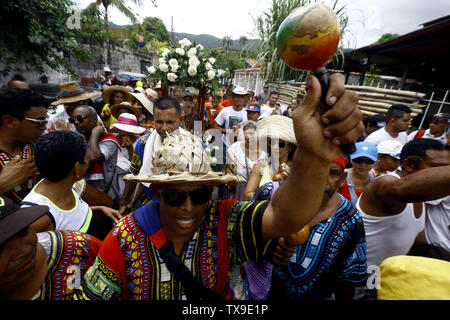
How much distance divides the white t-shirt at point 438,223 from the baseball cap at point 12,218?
10.7ft

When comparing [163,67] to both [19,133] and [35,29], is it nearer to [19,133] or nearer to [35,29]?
[19,133]

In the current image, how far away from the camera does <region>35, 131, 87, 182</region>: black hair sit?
1.74 metres

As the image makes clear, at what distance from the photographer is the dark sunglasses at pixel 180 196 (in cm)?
130

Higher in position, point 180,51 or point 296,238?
point 180,51

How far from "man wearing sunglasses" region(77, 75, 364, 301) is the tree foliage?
210 inches

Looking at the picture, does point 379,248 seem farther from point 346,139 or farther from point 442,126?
point 442,126

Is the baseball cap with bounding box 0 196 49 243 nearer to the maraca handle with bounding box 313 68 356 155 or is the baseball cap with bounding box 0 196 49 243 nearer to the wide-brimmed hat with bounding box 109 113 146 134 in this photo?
the maraca handle with bounding box 313 68 356 155

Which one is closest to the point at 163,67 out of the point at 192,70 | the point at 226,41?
the point at 192,70

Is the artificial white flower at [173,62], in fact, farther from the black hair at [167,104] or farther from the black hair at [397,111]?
the black hair at [397,111]

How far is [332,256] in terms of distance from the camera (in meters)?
1.72

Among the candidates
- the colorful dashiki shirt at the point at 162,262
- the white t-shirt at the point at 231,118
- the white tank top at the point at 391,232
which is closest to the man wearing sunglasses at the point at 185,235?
the colorful dashiki shirt at the point at 162,262

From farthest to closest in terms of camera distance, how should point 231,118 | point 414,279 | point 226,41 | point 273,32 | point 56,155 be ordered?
point 226,41
point 273,32
point 231,118
point 56,155
point 414,279

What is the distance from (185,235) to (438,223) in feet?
8.21

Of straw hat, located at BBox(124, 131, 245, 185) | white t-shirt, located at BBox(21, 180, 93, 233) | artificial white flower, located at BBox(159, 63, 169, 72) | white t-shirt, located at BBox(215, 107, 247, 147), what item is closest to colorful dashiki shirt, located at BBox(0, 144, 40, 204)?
white t-shirt, located at BBox(21, 180, 93, 233)
